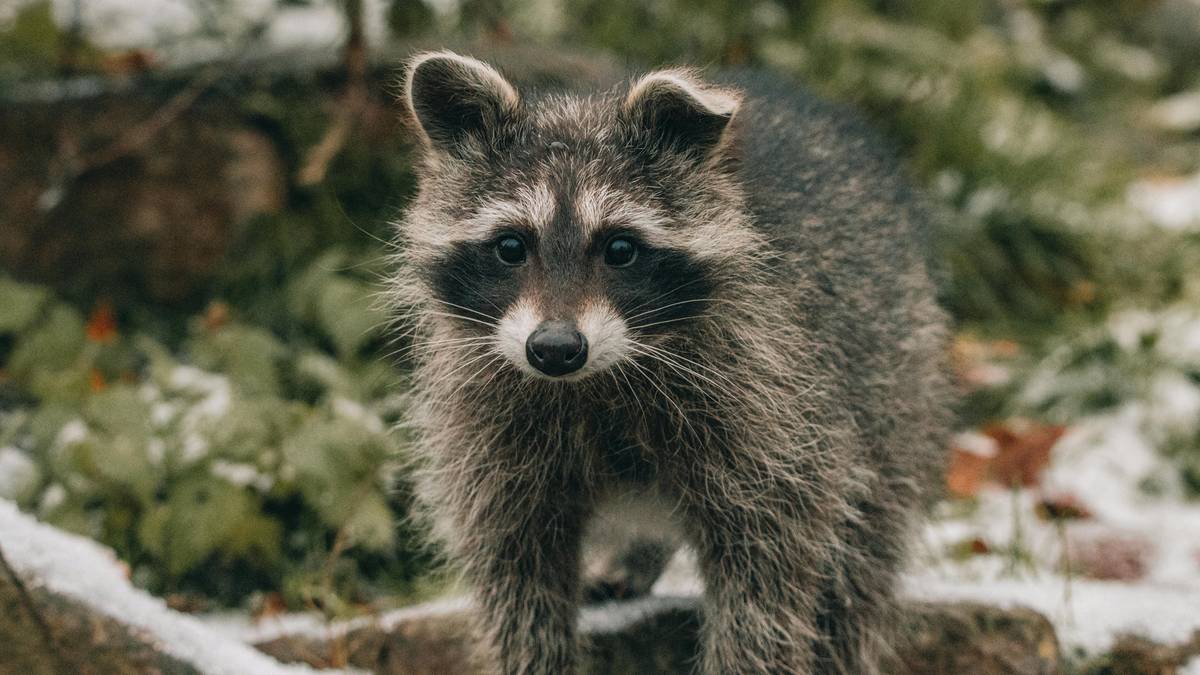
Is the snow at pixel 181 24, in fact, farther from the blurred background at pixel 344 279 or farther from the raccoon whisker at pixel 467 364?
the raccoon whisker at pixel 467 364

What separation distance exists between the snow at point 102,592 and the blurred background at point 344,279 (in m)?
0.89

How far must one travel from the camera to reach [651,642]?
10.4 ft

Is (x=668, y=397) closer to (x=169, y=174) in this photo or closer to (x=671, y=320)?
(x=671, y=320)

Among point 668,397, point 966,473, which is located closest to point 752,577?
point 668,397

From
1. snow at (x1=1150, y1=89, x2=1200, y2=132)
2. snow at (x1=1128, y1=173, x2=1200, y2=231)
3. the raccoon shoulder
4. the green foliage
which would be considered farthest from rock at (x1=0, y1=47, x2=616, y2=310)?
snow at (x1=1150, y1=89, x2=1200, y2=132)

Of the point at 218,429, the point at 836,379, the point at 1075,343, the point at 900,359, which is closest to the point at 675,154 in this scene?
the point at 836,379

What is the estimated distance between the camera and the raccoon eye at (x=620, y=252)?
2.51m

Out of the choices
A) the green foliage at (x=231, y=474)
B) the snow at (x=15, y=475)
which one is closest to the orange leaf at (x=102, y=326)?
the green foliage at (x=231, y=474)

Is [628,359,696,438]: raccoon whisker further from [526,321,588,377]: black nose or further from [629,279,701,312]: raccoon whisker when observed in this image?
[526,321,588,377]: black nose

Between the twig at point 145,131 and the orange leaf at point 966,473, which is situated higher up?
the twig at point 145,131

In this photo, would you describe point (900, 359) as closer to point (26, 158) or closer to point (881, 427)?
point (881, 427)

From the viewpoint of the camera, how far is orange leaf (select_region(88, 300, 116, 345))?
15.7 ft

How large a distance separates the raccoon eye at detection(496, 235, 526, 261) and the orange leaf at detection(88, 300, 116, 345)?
2.78 meters

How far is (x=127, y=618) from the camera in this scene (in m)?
2.35
